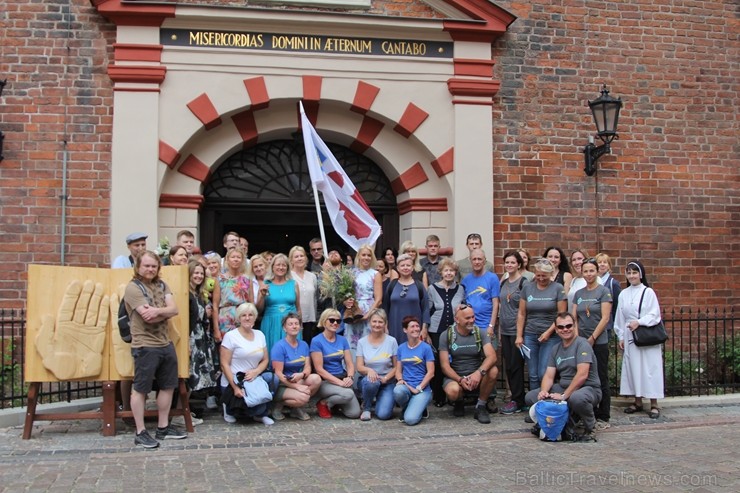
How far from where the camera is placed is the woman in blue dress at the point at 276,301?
824cm

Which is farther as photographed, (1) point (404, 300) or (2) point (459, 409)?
(1) point (404, 300)

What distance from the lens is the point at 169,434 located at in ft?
23.2

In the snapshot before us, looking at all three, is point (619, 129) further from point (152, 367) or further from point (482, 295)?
point (152, 367)

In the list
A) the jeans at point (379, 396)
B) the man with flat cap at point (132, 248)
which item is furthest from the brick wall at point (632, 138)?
the man with flat cap at point (132, 248)

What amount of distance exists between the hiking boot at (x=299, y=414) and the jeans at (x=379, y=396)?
0.61 meters

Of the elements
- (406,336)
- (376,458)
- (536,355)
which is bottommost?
(376,458)

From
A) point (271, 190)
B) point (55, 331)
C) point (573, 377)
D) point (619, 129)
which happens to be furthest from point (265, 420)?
point (619, 129)

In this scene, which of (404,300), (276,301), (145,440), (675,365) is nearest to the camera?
(145,440)

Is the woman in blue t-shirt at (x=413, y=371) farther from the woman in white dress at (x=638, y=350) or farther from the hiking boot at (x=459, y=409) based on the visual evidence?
the woman in white dress at (x=638, y=350)

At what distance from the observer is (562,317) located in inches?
290

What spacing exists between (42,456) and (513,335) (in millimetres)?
4879

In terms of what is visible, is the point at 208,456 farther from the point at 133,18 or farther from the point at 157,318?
the point at 133,18

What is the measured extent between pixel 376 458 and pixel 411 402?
153 centimetres

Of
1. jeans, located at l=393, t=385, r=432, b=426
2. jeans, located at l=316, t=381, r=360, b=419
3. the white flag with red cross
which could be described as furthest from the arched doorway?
jeans, located at l=393, t=385, r=432, b=426
